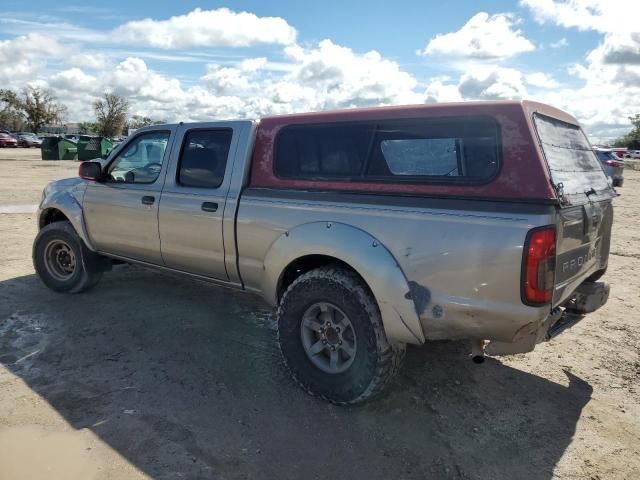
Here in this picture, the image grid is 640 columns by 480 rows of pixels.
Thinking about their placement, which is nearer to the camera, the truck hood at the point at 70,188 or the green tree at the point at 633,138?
the truck hood at the point at 70,188

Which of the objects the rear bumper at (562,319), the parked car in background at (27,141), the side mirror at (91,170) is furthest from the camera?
the parked car in background at (27,141)

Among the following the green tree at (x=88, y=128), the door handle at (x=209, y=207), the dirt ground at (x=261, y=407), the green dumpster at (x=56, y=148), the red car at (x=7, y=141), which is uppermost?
the green tree at (x=88, y=128)

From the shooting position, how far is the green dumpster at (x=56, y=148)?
29.5m

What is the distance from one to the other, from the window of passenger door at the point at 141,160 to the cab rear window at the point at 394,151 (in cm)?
141

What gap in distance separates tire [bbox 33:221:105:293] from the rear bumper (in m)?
4.07

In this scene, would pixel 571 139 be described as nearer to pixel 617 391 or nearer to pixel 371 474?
pixel 617 391

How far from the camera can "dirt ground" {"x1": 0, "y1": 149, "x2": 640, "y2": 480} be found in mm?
2693

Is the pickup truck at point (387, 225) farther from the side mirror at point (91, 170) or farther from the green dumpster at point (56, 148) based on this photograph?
the green dumpster at point (56, 148)

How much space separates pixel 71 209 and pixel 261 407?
315 centimetres

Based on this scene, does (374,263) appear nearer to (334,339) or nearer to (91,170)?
(334,339)

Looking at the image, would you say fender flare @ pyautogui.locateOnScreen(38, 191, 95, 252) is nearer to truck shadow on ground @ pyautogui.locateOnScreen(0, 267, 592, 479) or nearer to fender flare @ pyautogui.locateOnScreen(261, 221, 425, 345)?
truck shadow on ground @ pyautogui.locateOnScreen(0, 267, 592, 479)

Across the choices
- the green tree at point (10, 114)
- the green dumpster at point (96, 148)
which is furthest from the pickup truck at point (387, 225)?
the green tree at point (10, 114)

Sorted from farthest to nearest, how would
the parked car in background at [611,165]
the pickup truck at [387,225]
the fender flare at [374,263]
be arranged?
the parked car in background at [611,165] → the fender flare at [374,263] → the pickup truck at [387,225]

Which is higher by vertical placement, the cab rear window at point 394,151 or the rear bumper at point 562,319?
the cab rear window at point 394,151
